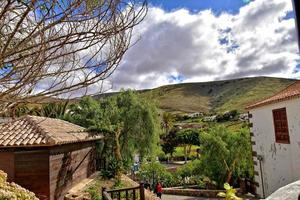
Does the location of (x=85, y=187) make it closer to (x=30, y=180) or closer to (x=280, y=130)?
(x=30, y=180)

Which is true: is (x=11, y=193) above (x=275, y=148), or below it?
below

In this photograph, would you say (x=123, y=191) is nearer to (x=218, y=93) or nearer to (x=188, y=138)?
(x=188, y=138)

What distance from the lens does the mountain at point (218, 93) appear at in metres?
112

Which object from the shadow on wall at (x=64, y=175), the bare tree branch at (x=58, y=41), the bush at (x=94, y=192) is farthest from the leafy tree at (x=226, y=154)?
the bare tree branch at (x=58, y=41)

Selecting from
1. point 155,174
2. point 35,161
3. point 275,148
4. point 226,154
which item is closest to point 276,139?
point 275,148

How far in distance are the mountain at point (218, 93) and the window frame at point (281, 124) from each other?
91.5 m

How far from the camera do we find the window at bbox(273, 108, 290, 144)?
509 inches

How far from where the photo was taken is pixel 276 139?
1388cm

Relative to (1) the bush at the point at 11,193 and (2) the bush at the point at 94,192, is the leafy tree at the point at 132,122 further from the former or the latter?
(1) the bush at the point at 11,193

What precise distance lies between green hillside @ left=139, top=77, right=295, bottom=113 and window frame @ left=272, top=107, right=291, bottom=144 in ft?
300

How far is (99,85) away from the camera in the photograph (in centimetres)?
385

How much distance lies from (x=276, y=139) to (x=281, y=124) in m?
0.86

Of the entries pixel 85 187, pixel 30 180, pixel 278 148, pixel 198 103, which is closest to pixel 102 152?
pixel 85 187

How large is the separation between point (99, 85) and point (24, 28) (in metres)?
1.07
